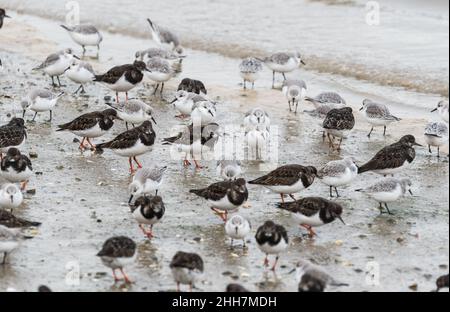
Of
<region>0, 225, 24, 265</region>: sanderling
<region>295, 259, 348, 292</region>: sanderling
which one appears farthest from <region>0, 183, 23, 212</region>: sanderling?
<region>295, 259, 348, 292</region>: sanderling

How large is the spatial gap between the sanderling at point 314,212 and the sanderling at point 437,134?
3632 millimetres

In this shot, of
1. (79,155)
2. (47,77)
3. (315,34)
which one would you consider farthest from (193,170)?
(315,34)

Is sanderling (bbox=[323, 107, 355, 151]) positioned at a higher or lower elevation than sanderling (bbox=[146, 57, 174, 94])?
lower

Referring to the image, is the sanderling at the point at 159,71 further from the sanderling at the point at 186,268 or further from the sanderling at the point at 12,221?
the sanderling at the point at 186,268

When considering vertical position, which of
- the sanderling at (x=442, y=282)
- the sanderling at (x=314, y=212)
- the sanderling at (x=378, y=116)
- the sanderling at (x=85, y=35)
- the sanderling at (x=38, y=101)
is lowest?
the sanderling at (x=442, y=282)

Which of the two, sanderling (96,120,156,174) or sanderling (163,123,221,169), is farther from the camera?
sanderling (163,123,221,169)

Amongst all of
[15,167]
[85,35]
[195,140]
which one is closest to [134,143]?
[195,140]

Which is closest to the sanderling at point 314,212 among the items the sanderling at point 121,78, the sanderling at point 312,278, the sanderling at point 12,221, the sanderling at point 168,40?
the sanderling at point 312,278

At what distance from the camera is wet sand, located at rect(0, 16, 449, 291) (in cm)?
952

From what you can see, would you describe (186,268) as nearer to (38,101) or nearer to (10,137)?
(10,137)

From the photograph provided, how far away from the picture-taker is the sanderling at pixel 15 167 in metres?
11.4

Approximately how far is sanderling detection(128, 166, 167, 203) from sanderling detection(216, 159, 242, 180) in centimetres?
87

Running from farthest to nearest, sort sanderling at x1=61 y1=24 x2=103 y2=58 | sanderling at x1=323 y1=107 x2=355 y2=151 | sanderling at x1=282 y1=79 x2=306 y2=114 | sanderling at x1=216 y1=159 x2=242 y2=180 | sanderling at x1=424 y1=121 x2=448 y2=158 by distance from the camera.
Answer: sanderling at x1=61 y1=24 x2=103 y2=58 → sanderling at x1=282 y1=79 x2=306 y2=114 → sanderling at x1=323 y1=107 x2=355 y2=151 → sanderling at x1=424 y1=121 x2=448 y2=158 → sanderling at x1=216 y1=159 x2=242 y2=180

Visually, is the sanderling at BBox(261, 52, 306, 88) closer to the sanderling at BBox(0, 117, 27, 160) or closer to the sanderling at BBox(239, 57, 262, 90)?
the sanderling at BBox(239, 57, 262, 90)
